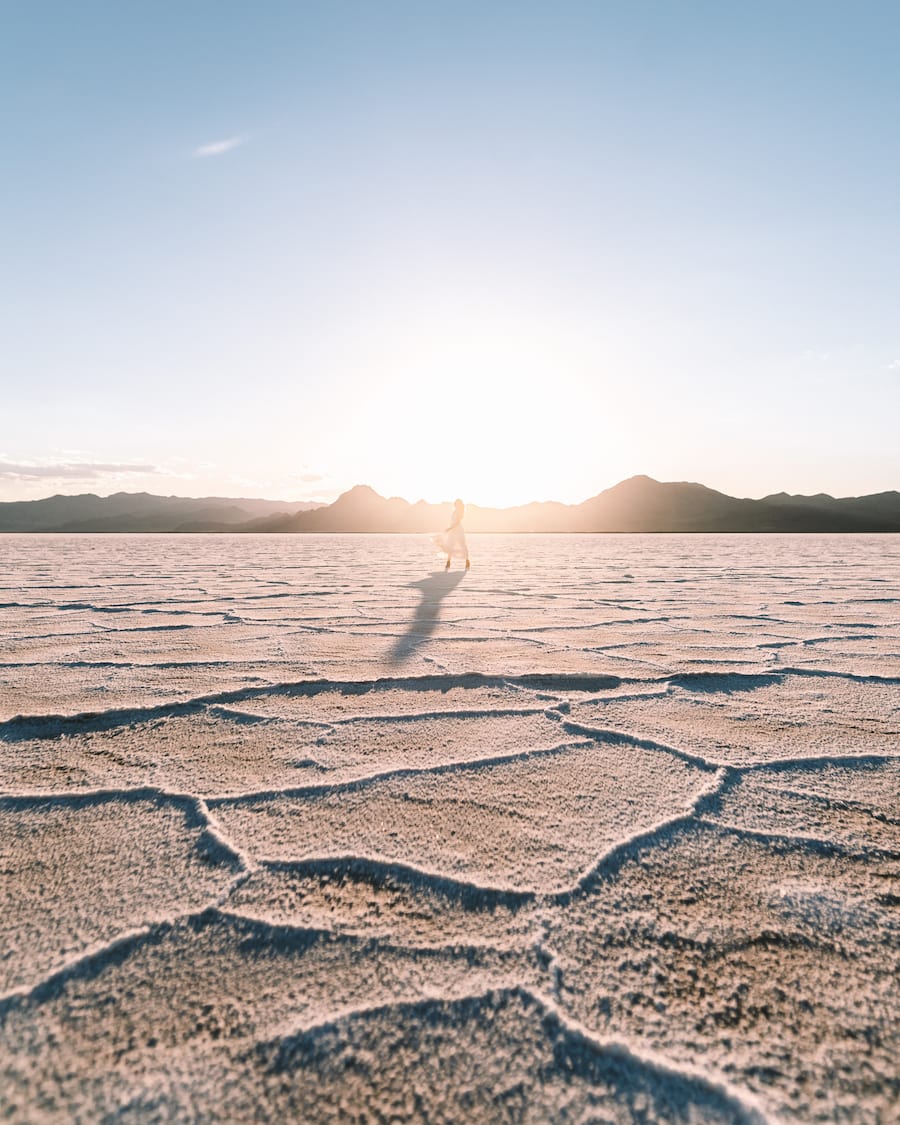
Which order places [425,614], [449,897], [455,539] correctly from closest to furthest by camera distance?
[449,897]
[425,614]
[455,539]

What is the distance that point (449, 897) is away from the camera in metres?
0.83

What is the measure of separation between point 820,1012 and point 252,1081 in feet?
2.02

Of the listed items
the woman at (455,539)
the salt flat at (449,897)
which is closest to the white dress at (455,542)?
the woman at (455,539)

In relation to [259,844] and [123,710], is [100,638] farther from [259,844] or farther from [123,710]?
[259,844]

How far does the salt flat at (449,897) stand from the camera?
1.88ft

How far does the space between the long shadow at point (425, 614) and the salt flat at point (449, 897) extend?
43 cm

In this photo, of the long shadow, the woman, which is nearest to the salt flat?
the long shadow

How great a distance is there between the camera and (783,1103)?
543mm

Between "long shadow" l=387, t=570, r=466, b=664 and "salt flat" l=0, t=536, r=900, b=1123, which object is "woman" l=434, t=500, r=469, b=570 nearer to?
"long shadow" l=387, t=570, r=466, b=664

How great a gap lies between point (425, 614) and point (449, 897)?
8.43ft

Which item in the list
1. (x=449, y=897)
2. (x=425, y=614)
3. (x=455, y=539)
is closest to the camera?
(x=449, y=897)

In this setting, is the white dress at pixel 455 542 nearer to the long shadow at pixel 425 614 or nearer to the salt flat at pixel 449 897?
the long shadow at pixel 425 614

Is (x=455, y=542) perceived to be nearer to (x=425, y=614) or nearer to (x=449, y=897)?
(x=425, y=614)

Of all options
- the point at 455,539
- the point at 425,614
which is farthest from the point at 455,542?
the point at 425,614
